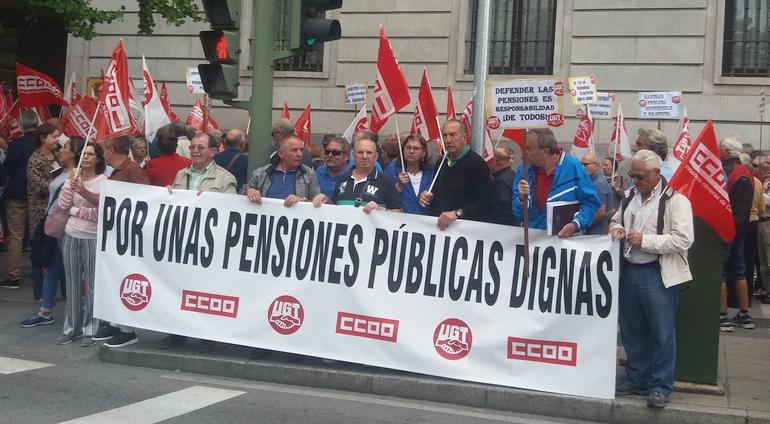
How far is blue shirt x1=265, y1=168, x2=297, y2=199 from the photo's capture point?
26.2ft

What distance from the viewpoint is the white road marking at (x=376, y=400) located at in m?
6.69

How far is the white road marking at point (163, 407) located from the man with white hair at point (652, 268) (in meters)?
2.86

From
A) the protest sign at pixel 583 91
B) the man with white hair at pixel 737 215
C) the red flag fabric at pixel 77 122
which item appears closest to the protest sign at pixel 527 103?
the man with white hair at pixel 737 215

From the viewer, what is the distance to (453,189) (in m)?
7.74

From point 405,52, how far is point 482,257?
41.3ft

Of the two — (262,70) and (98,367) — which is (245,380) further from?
(262,70)

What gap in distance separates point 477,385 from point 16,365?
3.68 metres

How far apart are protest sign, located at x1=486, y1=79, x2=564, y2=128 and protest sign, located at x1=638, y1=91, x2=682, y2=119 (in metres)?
9.60

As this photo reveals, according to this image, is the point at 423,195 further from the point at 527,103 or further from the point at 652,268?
the point at 652,268

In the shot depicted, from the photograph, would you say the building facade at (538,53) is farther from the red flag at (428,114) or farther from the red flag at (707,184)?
the red flag at (707,184)

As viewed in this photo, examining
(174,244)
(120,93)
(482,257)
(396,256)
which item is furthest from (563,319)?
(120,93)

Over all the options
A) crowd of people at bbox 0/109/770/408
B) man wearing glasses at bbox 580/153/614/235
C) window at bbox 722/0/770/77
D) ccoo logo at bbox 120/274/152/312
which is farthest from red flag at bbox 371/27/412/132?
window at bbox 722/0/770/77

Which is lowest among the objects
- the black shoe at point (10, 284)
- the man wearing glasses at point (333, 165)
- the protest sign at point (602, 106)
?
the black shoe at point (10, 284)

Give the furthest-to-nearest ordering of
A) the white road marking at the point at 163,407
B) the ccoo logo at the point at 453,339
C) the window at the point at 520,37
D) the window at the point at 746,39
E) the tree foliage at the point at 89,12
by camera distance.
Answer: the window at the point at 520,37
the window at the point at 746,39
the tree foliage at the point at 89,12
the ccoo logo at the point at 453,339
the white road marking at the point at 163,407
